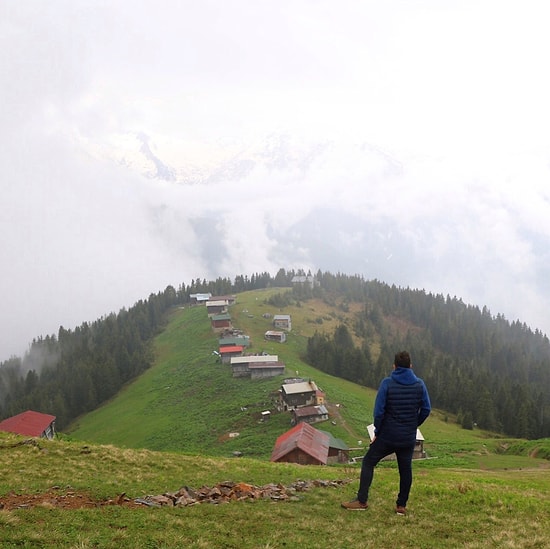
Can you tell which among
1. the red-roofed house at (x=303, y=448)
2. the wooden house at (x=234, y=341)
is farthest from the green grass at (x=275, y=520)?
the wooden house at (x=234, y=341)

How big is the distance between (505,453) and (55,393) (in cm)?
11353

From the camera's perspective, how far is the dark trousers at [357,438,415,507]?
1305cm

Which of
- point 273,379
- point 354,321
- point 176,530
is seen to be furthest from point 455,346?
point 176,530

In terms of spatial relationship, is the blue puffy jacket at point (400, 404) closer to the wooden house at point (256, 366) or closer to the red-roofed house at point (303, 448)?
the red-roofed house at point (303, 448)

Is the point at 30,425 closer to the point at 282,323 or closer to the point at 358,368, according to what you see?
the point at 358,368

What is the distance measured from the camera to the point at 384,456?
42.0 ft

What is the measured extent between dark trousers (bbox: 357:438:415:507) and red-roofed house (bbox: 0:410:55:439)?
230 ft

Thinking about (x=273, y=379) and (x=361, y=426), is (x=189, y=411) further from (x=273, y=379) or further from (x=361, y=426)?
(x=361, y=426)

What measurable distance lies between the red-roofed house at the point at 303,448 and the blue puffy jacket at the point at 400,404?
40199 mm

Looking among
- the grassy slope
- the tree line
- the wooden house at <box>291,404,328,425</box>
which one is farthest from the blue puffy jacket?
the tree line

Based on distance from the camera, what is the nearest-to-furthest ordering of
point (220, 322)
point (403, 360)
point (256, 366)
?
point (403, 360) < point (256, 366) < point (220, 322)

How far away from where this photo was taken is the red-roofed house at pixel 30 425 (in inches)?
2778

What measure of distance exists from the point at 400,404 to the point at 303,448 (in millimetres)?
41131

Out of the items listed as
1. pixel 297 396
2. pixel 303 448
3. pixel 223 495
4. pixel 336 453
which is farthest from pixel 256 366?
pixel 223 495
